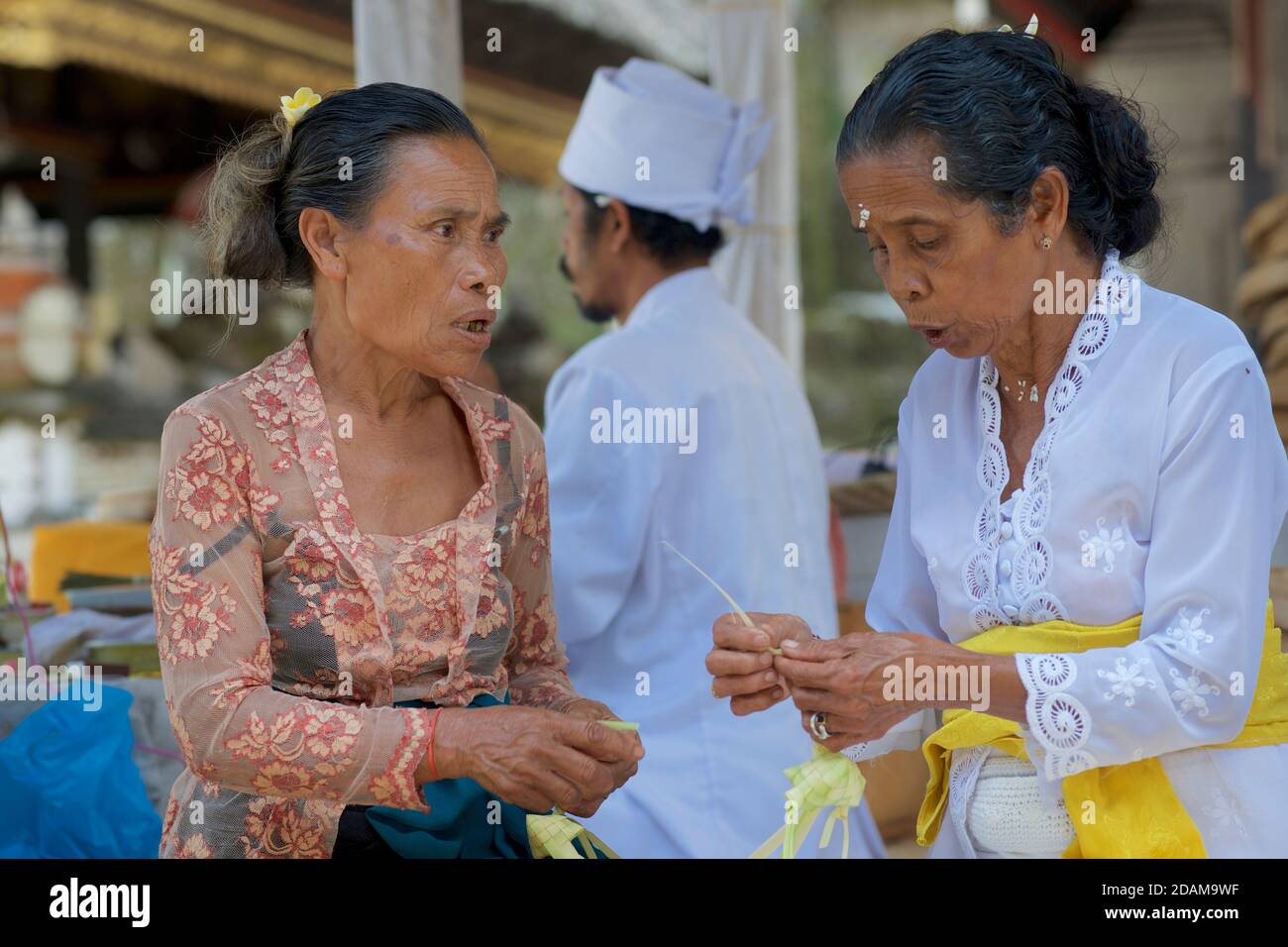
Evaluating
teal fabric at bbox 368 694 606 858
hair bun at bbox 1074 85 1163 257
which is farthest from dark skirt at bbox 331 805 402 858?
hair bun at bbox 1074 85 1163 257

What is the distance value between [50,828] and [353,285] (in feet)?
3.59

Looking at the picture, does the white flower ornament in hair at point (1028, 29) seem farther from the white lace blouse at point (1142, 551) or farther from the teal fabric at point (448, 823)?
the teal fabric at point (448, 823)

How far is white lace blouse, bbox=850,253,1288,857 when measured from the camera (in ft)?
5.74

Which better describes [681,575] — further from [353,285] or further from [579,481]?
[353,285]

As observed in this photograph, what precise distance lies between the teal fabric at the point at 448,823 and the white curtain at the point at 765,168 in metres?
2.19

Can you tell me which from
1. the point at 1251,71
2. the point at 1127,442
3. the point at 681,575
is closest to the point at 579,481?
the point at 681,575

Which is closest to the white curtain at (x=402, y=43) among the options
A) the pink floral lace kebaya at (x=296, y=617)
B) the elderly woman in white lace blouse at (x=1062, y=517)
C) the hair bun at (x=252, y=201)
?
the hair bun at (x=252, y=201)

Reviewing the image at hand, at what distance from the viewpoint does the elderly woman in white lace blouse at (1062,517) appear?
1.76m

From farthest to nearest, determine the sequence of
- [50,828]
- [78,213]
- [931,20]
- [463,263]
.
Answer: [931,20]
[78,213]
[50,828]
[463,263]

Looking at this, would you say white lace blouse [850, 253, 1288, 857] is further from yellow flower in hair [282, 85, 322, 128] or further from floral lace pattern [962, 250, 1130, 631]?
yellow flower in hair [282, 85, 322, 128]

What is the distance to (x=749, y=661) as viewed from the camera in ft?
6.29

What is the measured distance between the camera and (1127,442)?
183cm

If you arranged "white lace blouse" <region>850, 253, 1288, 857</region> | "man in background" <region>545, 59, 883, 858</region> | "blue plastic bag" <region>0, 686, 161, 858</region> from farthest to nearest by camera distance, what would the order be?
"man in background" <region>545, 59, 883, 858</region>, "blue plastic bag" <region>0, 686, 161, 858</region>, "white lace blouse" <region>850, 253, 1288, 857</region>
